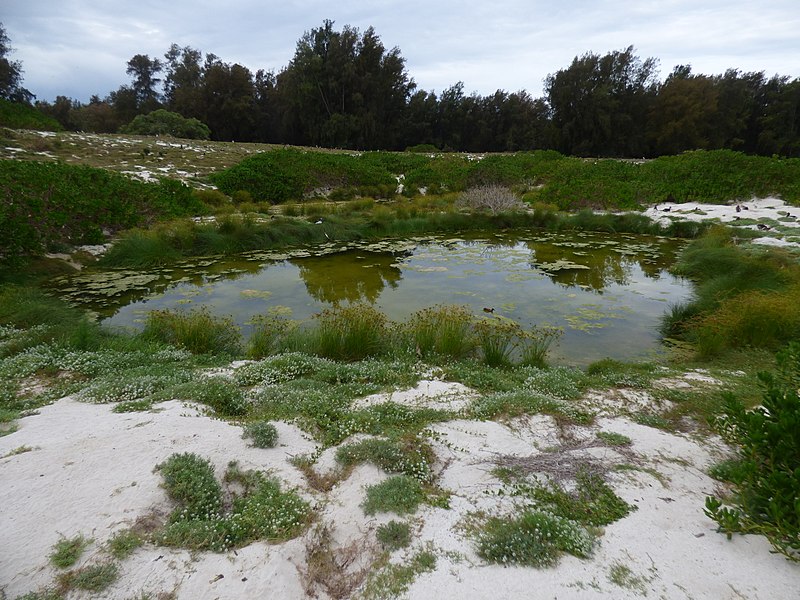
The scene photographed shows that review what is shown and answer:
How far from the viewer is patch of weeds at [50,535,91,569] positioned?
2.01 metres

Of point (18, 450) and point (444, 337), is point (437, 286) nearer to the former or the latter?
point (444, 337)

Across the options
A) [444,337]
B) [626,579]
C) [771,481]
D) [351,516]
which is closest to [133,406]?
[351,516]

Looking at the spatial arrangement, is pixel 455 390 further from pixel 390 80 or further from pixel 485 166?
pixel 390 80

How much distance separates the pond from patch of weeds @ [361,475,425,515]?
365 centimetres

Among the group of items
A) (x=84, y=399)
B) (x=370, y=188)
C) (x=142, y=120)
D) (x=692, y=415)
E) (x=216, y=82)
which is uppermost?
(x=216, y=82)

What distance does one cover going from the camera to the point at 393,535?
236 centimetres

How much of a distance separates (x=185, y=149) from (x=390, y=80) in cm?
2595

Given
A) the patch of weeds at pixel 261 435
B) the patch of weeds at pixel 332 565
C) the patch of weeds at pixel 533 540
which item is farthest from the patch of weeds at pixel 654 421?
the patch of weeds at pixel 261 435

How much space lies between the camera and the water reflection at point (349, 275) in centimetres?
818

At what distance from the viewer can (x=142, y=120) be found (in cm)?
3238

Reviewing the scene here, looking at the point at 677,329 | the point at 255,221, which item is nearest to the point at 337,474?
the point at 677,329

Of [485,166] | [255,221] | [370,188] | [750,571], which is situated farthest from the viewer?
[485,166]

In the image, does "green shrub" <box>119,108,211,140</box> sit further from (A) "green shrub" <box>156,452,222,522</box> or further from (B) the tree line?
(A) "green shrub" <box>156,452,222,522</box>

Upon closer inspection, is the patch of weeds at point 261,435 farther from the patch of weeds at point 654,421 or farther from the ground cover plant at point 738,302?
the ground cover plant at point 738,302
